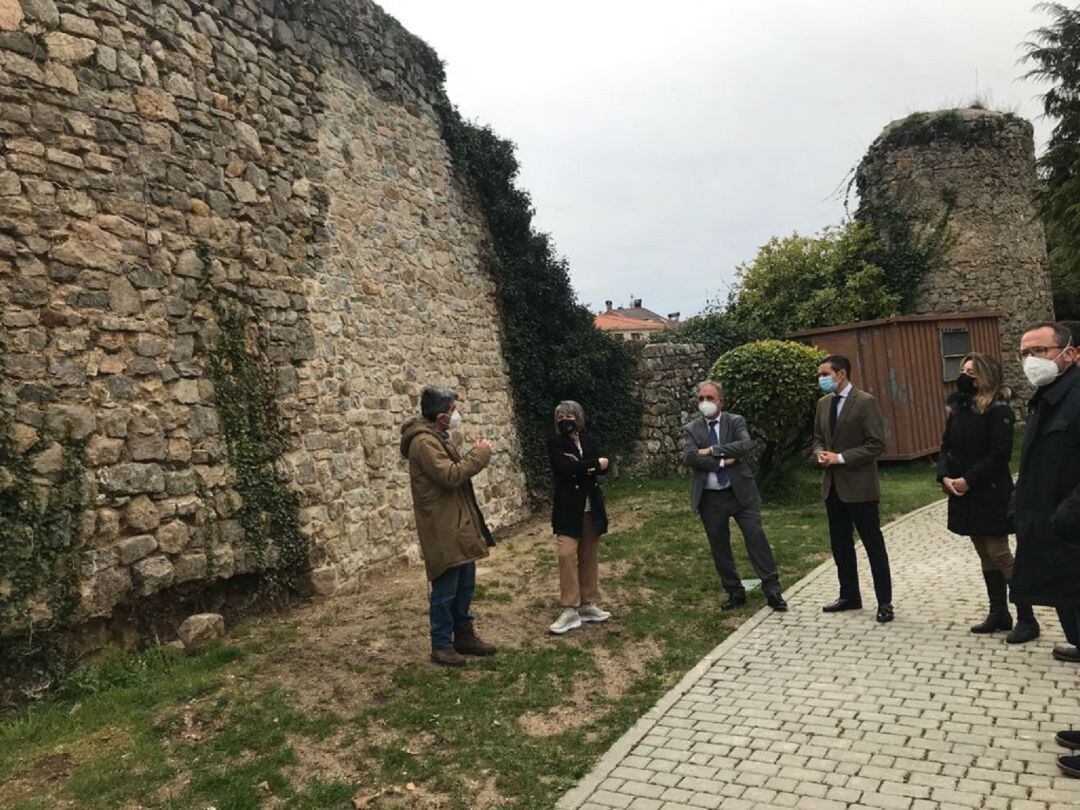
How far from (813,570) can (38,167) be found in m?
A: 6.88

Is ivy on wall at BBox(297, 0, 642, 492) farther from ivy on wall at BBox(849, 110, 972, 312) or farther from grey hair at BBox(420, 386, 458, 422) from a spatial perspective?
ivy on wall at BBox(849, 110, 972, 312)

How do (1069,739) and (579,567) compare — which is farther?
(579,567)

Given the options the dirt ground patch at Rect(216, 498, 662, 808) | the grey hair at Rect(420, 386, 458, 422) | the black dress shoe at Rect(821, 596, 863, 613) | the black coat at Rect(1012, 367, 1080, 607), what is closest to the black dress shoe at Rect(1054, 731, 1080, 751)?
the black coat at Rect(1012, 367, 1080, 607)

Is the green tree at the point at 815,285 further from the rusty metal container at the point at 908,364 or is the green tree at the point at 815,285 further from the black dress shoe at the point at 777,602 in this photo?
the black dress shoe at the point at 777,602

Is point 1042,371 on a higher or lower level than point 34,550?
higher

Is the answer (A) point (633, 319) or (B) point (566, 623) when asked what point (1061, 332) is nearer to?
(B) point (566, 623)

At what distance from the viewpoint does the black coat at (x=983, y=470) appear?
4996mm

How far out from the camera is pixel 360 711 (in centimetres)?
431

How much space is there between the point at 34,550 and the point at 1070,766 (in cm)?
549

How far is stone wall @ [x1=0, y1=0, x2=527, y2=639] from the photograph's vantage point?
5004mm

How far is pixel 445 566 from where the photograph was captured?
487 centimetres

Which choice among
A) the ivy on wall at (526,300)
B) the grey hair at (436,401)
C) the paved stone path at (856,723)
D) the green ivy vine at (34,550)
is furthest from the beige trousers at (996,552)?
the ivy on wall at (526,300)

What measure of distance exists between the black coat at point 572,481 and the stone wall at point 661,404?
761cm

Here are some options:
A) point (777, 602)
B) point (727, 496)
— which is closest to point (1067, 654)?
point (777, 602)
